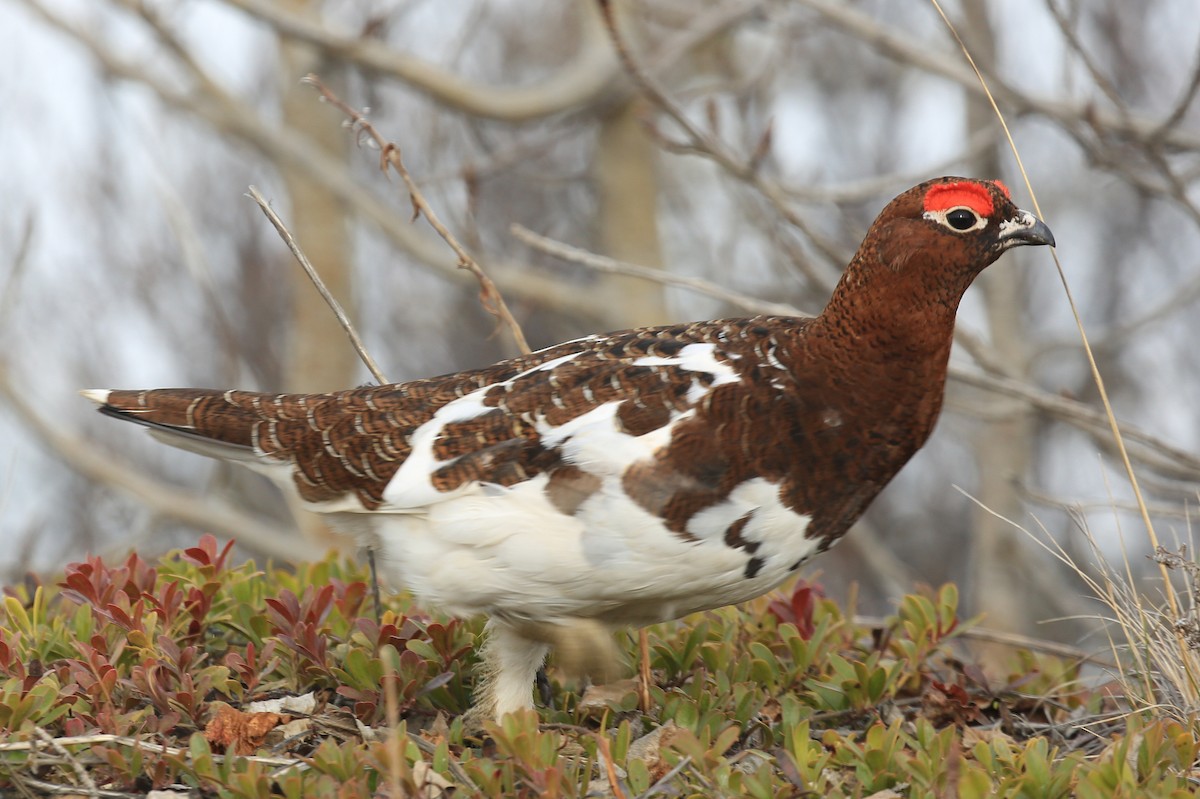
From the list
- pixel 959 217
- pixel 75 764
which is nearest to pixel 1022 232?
pixel 959 217

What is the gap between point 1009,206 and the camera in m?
3.39

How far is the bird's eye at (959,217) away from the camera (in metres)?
3.36

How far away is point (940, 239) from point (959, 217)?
0.07 m

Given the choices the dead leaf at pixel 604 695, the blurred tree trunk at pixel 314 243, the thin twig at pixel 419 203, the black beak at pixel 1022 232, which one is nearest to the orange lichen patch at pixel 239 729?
the dead leaf at pixel 604 695

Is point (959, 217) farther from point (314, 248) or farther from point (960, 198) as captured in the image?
point (314, 248)

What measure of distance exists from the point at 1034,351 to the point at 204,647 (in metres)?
6.93

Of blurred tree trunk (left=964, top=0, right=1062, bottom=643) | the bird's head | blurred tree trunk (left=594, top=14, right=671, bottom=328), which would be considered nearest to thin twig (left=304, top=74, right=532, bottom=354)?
the bird's head

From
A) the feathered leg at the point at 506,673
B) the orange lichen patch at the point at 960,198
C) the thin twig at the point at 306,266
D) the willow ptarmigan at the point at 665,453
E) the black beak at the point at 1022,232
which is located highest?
the thin twig at the point at 306,266

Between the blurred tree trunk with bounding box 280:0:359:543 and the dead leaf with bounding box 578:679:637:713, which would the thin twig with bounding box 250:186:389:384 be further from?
the blurred tree trunk with bounding box 280:0:359:543

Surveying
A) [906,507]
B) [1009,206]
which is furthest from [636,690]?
[906,507]

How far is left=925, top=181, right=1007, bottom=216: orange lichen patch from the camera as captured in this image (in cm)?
337

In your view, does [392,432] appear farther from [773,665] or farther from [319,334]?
[319,334]

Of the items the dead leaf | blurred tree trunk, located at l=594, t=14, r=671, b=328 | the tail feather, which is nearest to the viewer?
the dead leaf

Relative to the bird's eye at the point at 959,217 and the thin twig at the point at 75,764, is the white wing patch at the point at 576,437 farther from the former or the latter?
the thin twig at the point at 75,764
